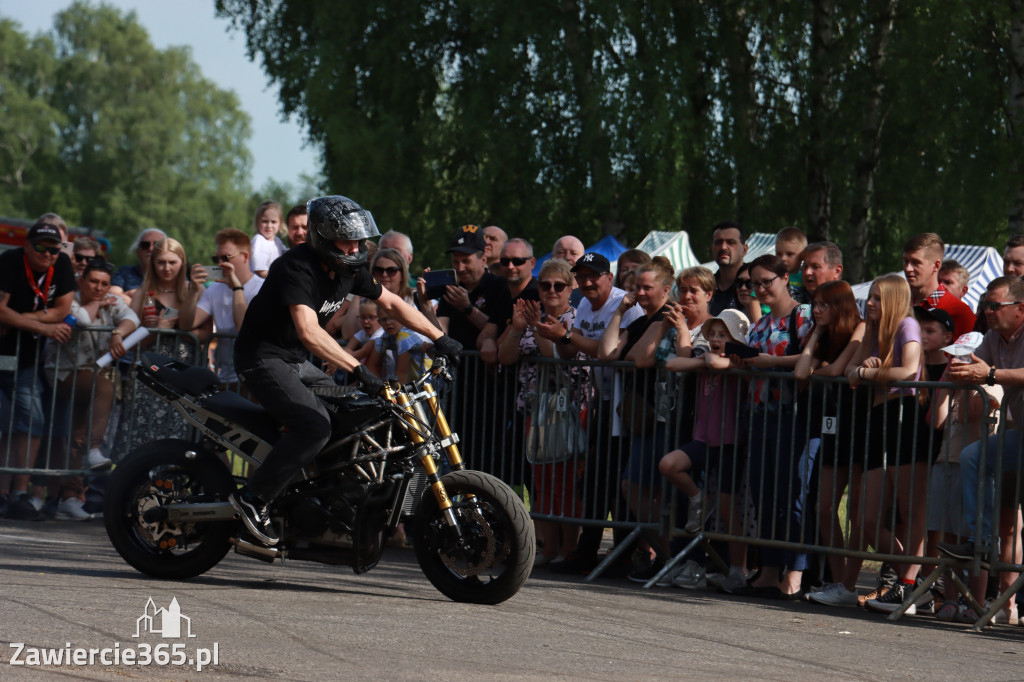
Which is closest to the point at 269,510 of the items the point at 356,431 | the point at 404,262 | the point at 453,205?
the point at 356,431

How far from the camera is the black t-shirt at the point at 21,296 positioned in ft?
33.4

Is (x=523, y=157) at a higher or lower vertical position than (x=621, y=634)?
higher

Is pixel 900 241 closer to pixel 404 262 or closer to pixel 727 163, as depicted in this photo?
pixel 727 163

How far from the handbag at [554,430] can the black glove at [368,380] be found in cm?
211

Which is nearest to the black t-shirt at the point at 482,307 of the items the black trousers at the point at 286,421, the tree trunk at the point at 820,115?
the black trousers at the point at 286,421

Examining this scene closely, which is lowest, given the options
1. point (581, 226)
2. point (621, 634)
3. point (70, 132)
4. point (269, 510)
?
point (621, 634)

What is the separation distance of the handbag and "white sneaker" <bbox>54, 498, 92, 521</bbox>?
3.51 meters

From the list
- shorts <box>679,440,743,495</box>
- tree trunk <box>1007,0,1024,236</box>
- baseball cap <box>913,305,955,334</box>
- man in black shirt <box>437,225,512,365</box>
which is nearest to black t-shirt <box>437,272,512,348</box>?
man in black shirt <box>437,225,512,365</box>

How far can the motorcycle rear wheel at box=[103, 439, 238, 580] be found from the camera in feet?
24.3

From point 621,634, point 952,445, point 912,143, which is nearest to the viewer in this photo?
point 621,634

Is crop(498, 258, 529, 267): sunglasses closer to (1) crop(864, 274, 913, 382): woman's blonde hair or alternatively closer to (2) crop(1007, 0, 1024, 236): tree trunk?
(1) crop(864, 274, 913, 382): woman's blonde hair

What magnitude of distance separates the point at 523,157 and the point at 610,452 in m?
16.5

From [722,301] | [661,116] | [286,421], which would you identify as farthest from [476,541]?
[661,116]

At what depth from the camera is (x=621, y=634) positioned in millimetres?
6516
